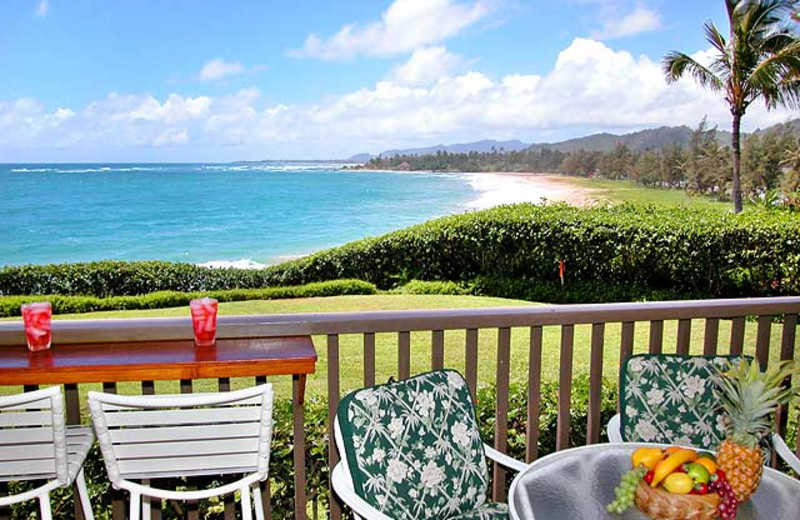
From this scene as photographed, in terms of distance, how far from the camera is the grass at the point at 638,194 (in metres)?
12.0

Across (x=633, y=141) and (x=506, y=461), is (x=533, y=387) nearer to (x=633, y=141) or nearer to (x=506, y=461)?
(x=506, y=461)

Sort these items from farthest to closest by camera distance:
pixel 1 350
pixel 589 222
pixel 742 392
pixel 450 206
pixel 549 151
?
pixel 450 206
pixel 549 151
pixel 589 222
pixel 1 350
pixel 742 392

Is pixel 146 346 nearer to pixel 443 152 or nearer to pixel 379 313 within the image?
pixel 379 313

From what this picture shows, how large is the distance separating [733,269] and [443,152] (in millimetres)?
13793

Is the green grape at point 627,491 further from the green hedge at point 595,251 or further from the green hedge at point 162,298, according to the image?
the green hedge at point 162,298

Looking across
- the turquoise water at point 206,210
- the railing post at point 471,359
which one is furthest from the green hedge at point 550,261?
the turquoise water at point 206,210

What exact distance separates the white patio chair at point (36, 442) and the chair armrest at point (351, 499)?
2.28ft

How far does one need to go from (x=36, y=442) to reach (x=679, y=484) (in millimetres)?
1504

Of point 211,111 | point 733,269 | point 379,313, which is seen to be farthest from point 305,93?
point 379,313

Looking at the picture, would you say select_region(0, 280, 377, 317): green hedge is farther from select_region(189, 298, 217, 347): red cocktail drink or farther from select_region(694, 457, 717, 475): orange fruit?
select_region(694, 457, 717, 475): orange fruit

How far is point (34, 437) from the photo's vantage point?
1.59m

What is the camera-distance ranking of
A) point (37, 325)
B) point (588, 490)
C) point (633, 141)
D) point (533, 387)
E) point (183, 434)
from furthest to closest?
point (633, 141), point (533, 387), point (37, 325), point (183, 434), point (588, 490)

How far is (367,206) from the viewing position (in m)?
24.1

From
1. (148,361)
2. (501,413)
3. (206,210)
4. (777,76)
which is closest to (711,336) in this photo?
(501,413)
